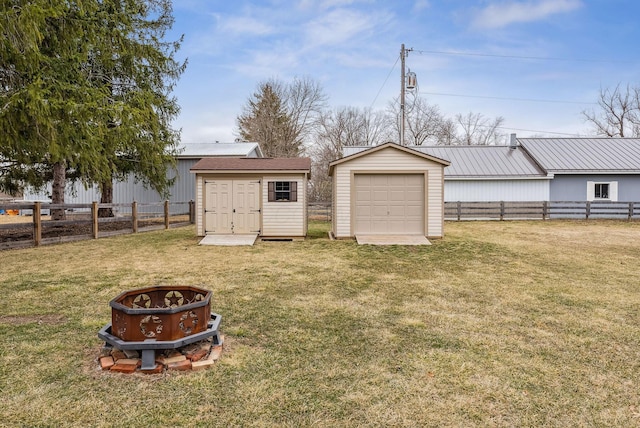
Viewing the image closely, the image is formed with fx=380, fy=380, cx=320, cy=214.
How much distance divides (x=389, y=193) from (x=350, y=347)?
27.8ft

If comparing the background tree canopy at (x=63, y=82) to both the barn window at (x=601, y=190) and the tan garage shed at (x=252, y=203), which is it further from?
the barn window at (x=601, y=190)

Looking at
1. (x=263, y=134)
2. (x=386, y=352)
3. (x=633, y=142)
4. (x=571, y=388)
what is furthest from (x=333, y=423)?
→ (x=263, y=134)

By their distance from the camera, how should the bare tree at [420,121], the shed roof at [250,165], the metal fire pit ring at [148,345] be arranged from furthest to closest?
the bare tree at [420,121]
the shed roof at [250,165]
the metal fire pit ring at [148,345]

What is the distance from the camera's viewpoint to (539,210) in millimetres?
18422

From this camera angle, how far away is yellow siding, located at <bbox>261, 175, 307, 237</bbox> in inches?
454

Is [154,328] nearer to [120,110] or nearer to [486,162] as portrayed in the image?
[120,110]

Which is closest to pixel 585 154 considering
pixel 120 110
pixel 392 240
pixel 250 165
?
pixel 392 240

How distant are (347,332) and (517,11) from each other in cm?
1672

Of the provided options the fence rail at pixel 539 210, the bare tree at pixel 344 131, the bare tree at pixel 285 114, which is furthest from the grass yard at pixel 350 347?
the bare tree at pixel 285 114

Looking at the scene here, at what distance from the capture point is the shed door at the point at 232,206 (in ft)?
38.0

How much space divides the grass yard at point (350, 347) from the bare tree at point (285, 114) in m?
24.5

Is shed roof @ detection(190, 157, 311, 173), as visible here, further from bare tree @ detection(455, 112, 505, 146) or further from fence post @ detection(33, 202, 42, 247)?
bare tree @ detection(455, 112, 505, 146)

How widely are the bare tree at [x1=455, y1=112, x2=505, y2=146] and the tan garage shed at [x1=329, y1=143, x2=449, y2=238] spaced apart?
90.9ft

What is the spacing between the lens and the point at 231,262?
7840mm
